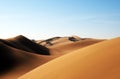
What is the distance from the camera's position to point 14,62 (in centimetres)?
2881

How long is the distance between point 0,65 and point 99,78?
22945 millimetres

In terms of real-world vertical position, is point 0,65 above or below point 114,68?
above

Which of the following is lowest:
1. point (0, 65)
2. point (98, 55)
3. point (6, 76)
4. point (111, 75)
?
point (111, 75)

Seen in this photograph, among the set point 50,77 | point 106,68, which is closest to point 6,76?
point 50,77

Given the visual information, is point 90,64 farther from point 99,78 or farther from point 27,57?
point 27,57

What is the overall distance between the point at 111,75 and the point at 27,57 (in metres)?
25.4

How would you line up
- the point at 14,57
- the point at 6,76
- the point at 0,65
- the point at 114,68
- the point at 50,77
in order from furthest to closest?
1. the point at 14,57
2. the point at 0,65
3. the point at 6,76
4. the point at 50,77
5. the point at 114,68

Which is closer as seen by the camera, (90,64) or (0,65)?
(90,64)

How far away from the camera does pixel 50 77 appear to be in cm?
895

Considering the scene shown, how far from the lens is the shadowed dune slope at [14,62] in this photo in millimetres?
25391

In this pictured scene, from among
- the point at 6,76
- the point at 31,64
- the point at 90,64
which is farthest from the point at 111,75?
the point at 31,64

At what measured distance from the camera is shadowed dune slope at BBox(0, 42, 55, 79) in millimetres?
25391

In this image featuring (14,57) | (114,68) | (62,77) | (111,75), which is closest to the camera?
(111,75)

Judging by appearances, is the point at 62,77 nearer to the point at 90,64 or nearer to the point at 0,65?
the point at 90,64
